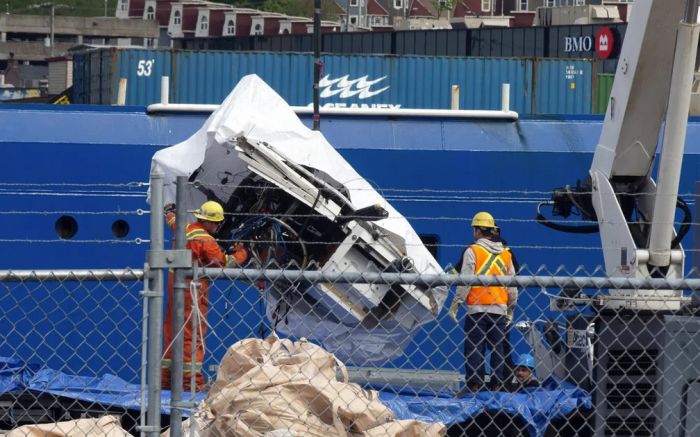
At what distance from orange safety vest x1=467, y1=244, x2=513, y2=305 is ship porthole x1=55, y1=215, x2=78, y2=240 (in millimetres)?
4159

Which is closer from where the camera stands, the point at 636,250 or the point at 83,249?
the point at 636,250

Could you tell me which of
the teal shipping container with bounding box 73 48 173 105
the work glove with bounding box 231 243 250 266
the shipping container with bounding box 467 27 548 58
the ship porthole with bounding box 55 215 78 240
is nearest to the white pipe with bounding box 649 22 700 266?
the work glove with bounding box 231 243 250 266

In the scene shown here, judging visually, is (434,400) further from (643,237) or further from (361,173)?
(361,173)

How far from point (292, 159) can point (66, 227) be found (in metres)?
3.13

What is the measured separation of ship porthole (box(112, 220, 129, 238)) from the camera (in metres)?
12.0

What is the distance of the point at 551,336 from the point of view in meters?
9.06

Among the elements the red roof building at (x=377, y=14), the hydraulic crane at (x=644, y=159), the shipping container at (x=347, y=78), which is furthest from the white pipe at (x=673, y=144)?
the red roof building at (x=377, y=14)

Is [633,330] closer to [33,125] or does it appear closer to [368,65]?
[33,125]

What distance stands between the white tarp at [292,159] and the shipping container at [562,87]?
11.4 meters

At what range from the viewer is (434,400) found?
7.90 meters

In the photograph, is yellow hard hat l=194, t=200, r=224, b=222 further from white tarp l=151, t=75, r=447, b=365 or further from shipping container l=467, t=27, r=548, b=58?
shipping container l=467, t=27, r=548, b=58

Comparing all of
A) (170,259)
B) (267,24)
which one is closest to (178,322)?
(170,259)

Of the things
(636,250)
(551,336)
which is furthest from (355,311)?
(636,250)

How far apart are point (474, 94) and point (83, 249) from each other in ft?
34.2
